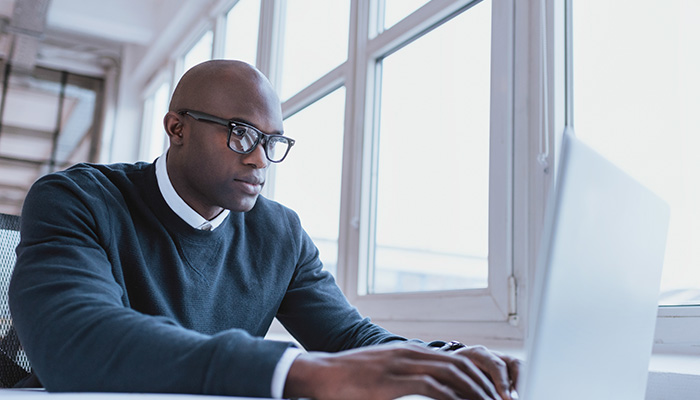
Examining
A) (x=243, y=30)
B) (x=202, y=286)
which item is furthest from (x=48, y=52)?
(x=202, y=286)

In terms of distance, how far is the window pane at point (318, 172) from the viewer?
2529mm

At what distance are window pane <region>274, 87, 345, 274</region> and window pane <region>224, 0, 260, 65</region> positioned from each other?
68cm

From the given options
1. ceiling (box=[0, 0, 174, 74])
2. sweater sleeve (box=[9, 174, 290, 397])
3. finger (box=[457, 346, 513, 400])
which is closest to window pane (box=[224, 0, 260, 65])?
ceiling (box=[0, 0, 174, 74])

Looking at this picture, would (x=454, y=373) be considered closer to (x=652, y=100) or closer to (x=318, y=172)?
(x=652, y=100)

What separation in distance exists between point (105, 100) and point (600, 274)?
537cm

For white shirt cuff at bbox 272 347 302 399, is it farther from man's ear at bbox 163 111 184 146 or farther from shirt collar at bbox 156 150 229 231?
man's ear at bbox 163 111 184 146

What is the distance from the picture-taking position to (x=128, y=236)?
124 cm

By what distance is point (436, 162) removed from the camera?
77.0 inches

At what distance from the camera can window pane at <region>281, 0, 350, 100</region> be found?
8.59 ft

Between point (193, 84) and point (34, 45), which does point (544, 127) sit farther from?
point (34, 45)

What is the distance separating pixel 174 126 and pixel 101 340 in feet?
2.41

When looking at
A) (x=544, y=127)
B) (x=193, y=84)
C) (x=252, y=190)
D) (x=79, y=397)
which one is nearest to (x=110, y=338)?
(x=79, y=397)

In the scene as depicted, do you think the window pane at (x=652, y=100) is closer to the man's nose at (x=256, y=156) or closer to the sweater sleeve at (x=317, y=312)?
the sweater sleeve at (x=317, y=312)

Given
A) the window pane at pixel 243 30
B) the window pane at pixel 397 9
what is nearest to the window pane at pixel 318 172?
the window pane at pixel 397 9
